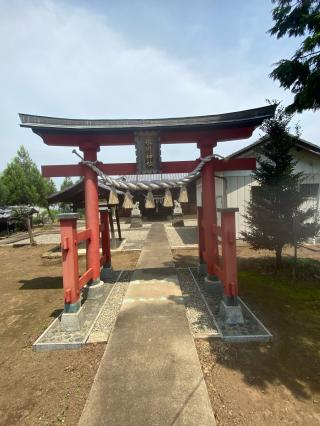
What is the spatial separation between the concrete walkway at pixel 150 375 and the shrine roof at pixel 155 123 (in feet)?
14.5

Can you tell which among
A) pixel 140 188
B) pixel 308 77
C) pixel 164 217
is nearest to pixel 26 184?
pixel 164 217

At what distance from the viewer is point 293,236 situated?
27.3ft

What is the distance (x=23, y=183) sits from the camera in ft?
111

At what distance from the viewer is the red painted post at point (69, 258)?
16.2 feet

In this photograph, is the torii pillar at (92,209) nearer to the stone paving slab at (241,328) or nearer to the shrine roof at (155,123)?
the shrine roof at (155,123)

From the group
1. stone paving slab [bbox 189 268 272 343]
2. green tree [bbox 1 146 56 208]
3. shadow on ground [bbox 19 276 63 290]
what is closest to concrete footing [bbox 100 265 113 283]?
shadow on ground [bbox 19 276 63 290]

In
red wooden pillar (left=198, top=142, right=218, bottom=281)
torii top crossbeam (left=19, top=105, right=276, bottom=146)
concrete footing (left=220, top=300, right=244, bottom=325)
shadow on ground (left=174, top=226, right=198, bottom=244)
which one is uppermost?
torii top crossbeam (left=19, top=105, right=276, bottom=146)

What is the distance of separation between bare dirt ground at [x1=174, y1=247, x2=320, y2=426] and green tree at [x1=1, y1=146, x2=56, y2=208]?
3468 centimetres

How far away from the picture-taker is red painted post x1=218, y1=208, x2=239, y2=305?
16.3 ft

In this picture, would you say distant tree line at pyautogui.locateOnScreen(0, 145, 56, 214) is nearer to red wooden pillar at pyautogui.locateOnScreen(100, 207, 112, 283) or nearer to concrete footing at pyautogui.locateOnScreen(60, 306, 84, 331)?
red wooden pillar at pyautogui.locateOnScreen(100, 207, 112, 283)

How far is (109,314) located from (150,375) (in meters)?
2.28

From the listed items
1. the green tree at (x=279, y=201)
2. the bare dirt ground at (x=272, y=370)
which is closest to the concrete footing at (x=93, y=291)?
the bare dirt ground at (x=272, y=370)

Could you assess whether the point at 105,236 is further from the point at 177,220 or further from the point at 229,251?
the point at 177,220

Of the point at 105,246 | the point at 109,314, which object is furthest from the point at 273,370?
the point at 105,246
